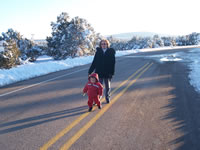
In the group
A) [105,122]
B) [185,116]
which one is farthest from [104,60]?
[185,116]

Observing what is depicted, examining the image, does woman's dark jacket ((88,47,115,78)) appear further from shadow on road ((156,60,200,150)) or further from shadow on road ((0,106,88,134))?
shadow on road ((156,60,200,150))

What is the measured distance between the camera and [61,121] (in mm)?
4293

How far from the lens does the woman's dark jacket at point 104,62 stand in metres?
5.16

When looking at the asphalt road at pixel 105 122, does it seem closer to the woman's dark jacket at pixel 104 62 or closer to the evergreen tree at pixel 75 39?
the woman's dark jacket at pixel 104 62

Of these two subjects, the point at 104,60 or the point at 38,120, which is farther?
the point at 104,60

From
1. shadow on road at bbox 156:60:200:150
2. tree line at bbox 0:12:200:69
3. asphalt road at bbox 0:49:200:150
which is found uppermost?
tree line at bbox 0:12:200:69

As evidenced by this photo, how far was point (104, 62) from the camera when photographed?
5.23 meters

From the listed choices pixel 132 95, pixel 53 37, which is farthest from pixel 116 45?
pixel 132 95

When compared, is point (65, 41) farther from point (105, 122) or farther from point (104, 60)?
point (105, 122)

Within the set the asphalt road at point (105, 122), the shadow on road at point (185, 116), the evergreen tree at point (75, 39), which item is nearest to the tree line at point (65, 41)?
the evergreen tree at point (75, 39)

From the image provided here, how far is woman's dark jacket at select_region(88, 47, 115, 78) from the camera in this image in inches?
203

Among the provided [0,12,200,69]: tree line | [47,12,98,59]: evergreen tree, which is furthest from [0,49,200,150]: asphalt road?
[47,12,98,59]: evergreen tree

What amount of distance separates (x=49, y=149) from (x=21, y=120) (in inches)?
68.9

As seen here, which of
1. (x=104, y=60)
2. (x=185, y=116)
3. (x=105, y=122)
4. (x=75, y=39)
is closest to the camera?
(x=105, y=122)
